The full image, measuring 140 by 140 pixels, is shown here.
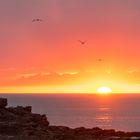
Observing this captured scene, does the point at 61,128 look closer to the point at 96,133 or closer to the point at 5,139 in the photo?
the point at 96,133

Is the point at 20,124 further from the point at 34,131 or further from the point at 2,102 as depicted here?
the point at 2,102

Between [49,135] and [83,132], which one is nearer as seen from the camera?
[49,135]

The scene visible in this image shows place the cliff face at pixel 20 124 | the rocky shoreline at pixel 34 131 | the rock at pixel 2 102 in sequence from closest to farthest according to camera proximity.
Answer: the rocky shoreline at pixel 34 131 < the cliff face at pixel 20 124 < the rock at pixel 2 102

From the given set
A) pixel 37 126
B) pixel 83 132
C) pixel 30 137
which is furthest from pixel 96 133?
pixel 30 137

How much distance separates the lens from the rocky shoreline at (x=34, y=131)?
222 feet

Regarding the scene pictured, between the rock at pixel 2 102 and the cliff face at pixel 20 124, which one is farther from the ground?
the rock at pixel 2 102

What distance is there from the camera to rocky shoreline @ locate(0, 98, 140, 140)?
67.6 meters

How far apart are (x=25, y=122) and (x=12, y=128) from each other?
3864mm

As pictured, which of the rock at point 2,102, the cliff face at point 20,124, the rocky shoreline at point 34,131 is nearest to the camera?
the rocky shoreline at point 34,131

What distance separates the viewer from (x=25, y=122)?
7581 centimetres

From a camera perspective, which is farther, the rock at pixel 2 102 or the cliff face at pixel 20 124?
the rock at pixel 2 102

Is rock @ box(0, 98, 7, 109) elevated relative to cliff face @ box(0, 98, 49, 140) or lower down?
elevated

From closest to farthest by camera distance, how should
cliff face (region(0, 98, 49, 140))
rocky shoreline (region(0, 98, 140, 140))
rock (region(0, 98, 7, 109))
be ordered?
rocky shoreline (region(0, 98, 140, 140)), cliff face (region(0, 98, 49, 140)), rock (region(0, 98, 7, 109))

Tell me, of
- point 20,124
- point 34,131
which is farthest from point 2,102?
point 34,131
